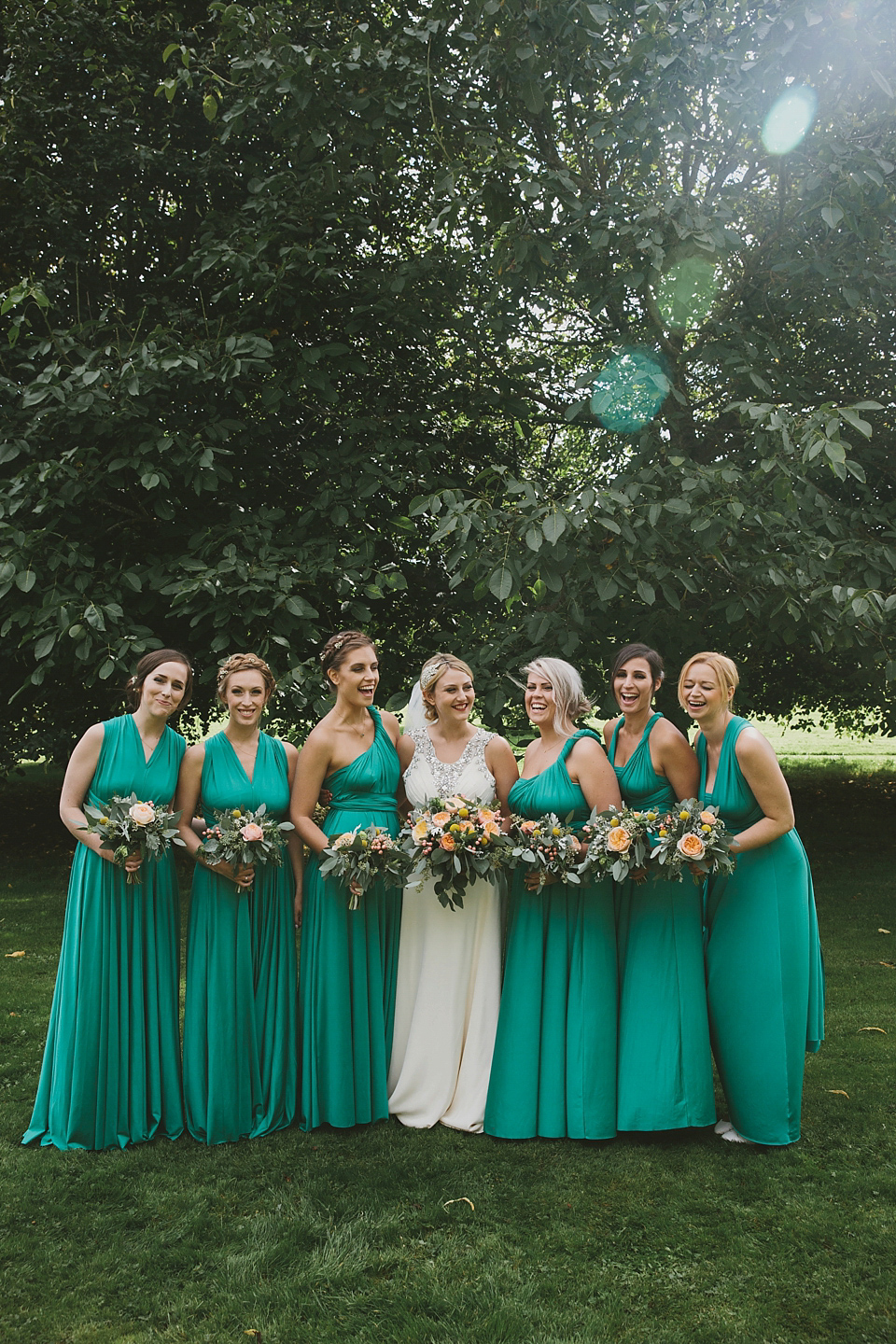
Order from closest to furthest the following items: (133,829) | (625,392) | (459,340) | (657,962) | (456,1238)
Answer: (456,1238), (133,829), (657,962), (625,392), (459,340)

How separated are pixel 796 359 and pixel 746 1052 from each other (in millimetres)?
5295

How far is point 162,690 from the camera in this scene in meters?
4.54

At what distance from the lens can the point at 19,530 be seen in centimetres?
596

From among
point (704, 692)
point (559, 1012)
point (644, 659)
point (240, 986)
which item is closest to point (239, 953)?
point (240, 986)

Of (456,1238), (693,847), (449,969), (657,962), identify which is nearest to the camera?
(456,1238)

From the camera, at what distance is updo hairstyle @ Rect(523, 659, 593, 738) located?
468 cm

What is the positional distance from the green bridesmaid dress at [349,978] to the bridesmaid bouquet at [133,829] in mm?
795

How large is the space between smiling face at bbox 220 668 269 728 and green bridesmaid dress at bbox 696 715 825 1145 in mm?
2155

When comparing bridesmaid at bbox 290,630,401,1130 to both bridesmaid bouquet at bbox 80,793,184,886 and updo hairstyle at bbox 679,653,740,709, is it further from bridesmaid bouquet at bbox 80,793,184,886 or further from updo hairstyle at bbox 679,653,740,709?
updo hairstyle at bbox 679,653,740,709

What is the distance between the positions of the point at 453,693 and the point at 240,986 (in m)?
1.69

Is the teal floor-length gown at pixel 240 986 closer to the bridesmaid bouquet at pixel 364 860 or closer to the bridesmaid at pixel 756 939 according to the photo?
the bridesmaid bouquet at pixel 364 860

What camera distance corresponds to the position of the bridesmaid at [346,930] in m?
4.61

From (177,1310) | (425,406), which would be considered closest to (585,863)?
(177,1310)

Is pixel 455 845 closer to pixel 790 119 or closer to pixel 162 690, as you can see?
pixel 162 690
